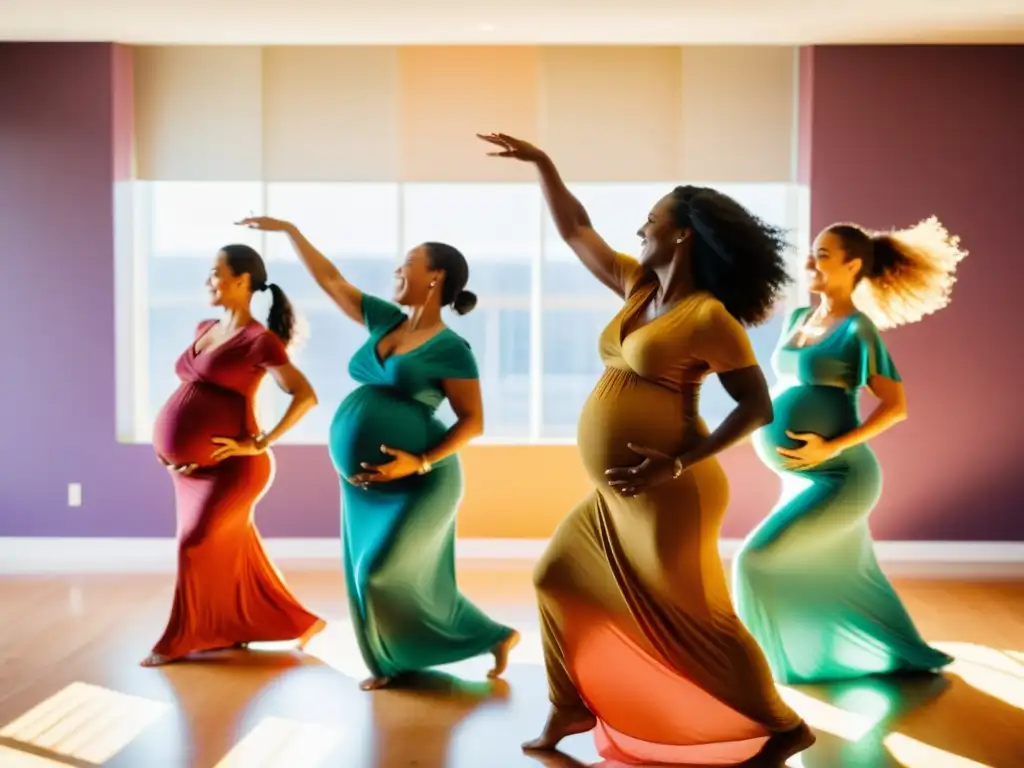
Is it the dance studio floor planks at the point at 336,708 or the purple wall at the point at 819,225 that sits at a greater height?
the purple wall at the point at 819,225

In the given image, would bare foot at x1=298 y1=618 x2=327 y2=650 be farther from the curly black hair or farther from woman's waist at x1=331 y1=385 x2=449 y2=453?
the curly black hair

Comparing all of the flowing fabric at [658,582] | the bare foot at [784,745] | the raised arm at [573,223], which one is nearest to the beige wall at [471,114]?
the raised arm at [573,223]

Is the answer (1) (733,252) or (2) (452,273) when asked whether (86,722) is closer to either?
(2) (452,273)

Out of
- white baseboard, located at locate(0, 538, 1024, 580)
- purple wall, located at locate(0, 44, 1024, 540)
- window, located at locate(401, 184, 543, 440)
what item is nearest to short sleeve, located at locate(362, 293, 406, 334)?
window, located at locate(401, 184, 543, 440)

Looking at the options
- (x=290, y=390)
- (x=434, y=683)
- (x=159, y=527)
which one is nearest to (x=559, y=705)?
(x=434, y=683)

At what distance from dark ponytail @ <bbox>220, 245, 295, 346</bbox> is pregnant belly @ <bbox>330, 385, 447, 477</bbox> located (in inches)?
23.5

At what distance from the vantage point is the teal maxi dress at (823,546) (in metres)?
4.02

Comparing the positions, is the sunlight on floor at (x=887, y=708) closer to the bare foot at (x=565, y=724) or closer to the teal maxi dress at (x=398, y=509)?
the bare foot at (x=565, y=724)

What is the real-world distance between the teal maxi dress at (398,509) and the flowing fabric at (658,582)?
2.82 ft

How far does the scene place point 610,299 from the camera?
7.14 m

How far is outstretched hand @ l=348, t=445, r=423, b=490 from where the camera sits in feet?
12.8

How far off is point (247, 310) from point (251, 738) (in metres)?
1.60

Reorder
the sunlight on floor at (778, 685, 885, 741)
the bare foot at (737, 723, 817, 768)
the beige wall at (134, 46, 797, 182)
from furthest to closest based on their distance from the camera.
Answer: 1. the beige wall at (134, 46, 797, 182)
2. the sunlight on floor at (778, 685, 885, 741)
3. the bare foot at (737, 723, 817, 768)

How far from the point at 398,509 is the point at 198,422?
2.82ft
